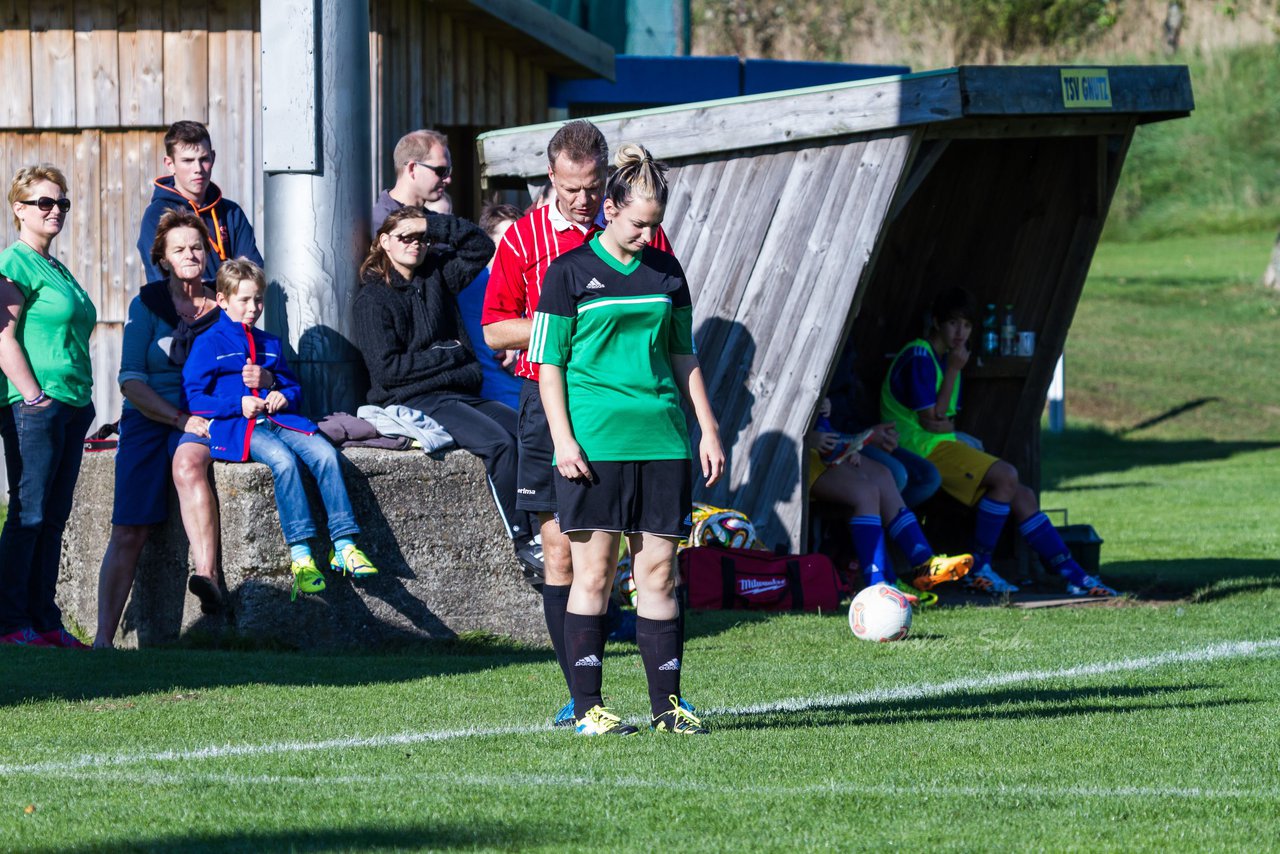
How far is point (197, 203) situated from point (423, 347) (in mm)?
1286

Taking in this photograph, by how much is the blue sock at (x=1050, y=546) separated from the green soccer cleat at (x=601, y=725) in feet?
18.8

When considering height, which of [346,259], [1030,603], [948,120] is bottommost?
[1030,603]

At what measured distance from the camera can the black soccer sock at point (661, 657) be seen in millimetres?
6203

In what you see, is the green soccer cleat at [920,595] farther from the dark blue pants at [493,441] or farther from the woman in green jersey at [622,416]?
the woman in green jersey at [622,416]

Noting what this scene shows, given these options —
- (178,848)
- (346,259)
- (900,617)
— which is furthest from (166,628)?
(178,848)

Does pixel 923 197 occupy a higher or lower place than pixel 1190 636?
higher

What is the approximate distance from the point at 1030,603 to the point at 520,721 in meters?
4.99

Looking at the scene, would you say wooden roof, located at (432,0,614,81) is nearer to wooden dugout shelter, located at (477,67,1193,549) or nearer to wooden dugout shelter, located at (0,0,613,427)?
wooden dugout shelter, located at (0,0,613,427)

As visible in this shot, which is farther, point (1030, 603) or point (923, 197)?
point (923, 197)

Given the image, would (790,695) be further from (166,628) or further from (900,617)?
(166,628)

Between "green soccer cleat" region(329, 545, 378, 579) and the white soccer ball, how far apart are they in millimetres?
2272

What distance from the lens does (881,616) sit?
8844 millimetres

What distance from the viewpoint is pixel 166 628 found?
29.2ft

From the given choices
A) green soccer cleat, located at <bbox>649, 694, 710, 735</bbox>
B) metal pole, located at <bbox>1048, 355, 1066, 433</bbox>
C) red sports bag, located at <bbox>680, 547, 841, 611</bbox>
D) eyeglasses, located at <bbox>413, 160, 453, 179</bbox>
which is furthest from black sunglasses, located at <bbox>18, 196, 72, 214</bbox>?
metal pole, located at <bbox>1048, 355, 1066, 433</bbox>
